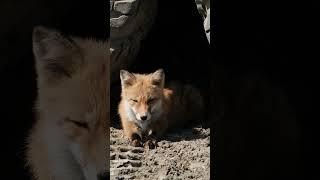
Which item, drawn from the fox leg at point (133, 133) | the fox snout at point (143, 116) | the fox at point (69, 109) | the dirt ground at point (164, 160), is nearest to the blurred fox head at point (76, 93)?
the fox at point (69, 109)

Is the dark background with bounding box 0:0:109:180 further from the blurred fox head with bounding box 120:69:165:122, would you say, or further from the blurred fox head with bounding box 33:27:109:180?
the blurred fox head with bounding box 120:69:165:122

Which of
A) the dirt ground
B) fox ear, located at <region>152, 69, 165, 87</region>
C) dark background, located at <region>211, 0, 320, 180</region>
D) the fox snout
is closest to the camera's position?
dark background, located at <region>211, 0, 320, 180</region>

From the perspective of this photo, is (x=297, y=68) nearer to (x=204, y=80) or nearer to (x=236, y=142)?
(x=236, y=142)

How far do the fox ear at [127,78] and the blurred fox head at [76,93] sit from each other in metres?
1.80

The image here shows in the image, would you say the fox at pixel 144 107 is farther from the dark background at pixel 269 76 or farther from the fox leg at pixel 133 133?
the dark background at pixel 269 76

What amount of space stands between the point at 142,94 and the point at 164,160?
0.55 m

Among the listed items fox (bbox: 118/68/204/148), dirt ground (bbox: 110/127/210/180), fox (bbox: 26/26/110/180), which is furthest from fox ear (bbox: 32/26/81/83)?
fox (bbox: 118/68/204/148)

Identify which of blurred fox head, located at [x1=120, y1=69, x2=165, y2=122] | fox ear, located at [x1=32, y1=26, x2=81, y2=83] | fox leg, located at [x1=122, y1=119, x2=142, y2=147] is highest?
fox ear, located at [x1=32, y1=26, x2=81, y2=83]

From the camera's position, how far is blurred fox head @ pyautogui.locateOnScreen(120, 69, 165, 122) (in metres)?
4.10

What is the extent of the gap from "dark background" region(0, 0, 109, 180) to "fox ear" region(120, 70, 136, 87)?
190 cm

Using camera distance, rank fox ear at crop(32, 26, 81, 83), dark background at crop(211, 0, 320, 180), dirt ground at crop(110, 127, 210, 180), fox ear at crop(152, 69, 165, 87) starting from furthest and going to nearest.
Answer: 1. fox ear at crop(152, 69, 165, 87)
2. dirt ground at crop(110, 127, 210, 180)
3. dark background at crop(211, 0, 320, 180)
4. fox ear at crop(32, 26, 81, 83)

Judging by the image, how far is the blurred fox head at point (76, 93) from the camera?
2.17 m

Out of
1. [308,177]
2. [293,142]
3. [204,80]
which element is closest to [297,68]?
[293,142]

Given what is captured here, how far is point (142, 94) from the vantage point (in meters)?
4.08
